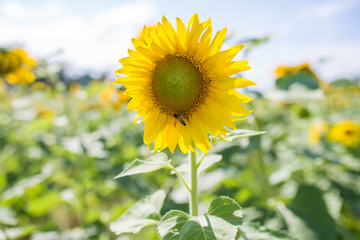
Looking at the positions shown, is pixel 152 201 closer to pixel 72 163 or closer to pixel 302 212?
pixel 302 212

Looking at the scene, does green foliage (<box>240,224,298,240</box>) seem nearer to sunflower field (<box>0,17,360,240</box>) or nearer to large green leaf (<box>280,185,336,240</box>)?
sunflower field (<box>0,17,360,240</box>)

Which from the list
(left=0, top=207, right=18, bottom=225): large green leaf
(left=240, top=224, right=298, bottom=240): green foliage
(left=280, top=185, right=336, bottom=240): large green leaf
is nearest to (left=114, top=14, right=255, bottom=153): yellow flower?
(left=240, top=224, right=298, bottom=240): green foliage

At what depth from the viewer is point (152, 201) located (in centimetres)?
125

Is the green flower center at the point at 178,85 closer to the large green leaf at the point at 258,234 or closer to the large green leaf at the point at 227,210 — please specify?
the large green leaf at the point at 227,210

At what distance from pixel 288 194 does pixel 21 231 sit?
7.11ft

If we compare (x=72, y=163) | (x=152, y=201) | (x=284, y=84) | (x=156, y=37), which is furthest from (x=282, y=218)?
(x=72, y=163)

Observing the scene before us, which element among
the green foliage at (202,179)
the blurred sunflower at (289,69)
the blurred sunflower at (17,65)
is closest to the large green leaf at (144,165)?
the green foliage at (202,179)

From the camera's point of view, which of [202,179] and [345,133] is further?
[345,133]

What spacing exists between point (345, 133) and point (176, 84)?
2.61 metres

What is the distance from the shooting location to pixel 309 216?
187 centimetres

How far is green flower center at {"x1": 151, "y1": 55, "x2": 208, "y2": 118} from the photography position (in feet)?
3.84

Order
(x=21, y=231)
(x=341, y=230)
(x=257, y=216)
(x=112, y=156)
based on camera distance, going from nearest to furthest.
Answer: (x=257, y=216), (x=341, y=230), (x=21, y=231), (x=112, y=156)

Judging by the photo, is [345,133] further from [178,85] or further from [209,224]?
[209,224]

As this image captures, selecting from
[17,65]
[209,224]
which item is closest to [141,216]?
[209,224]
